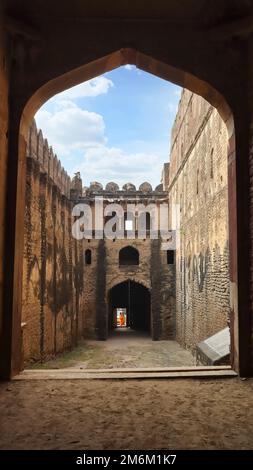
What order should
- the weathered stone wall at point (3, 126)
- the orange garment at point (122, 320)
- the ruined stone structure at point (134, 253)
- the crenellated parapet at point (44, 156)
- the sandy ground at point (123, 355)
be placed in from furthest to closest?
the orange garment at point (122, 320) → the sandy ground at point (123, 355) → the crenellated parapet at point (44, 156) → the ruined stone structure at point (134, 253) → the weathered stone wall at point (3, 126)

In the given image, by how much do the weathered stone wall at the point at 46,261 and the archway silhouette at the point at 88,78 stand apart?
16.2ft

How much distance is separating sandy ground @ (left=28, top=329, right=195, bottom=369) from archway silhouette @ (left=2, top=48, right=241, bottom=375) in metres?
6.47

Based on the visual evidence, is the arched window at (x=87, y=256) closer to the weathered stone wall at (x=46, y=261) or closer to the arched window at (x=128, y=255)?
the weathered stone wall at (x=46, y=261)

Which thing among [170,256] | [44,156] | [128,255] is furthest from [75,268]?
[44,156]

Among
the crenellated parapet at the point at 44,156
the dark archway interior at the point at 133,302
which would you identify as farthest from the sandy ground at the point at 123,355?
the crenellated parapet at the point at 44,156

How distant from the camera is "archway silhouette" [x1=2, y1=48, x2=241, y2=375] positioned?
11.7 feet

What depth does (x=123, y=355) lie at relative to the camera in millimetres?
13766

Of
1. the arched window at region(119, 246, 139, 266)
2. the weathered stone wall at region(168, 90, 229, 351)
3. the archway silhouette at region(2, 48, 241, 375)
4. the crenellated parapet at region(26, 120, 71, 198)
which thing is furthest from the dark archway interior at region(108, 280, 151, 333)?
the archway silhouette at region(2, 48, 241, 375)

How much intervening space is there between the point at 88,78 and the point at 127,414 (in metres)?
3.39

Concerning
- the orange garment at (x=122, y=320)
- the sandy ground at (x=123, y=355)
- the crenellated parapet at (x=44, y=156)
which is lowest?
the orange garment at (x=122, y=320)

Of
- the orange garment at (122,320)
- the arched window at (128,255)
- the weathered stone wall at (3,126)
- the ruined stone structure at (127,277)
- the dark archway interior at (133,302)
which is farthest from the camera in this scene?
the orange garment at (122,320)

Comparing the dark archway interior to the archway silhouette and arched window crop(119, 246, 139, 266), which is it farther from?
the archway silhouette

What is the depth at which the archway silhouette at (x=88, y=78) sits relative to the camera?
355 centimetres

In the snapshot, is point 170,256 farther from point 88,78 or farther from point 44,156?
point 88,78
